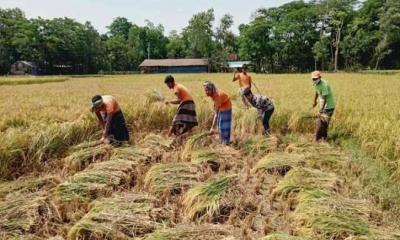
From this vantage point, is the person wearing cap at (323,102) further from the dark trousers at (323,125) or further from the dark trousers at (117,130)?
A: the dark trousers at (117,130)

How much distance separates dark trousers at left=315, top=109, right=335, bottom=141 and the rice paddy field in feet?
0.60

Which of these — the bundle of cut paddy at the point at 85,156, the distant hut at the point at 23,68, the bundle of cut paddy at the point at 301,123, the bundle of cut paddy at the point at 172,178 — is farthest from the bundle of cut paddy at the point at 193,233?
the distant hut at the point at 23,68

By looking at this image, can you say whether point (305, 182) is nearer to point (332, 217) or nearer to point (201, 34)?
point (332, 217)

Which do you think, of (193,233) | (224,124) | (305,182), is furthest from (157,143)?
(193,233)

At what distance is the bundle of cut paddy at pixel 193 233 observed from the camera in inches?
127

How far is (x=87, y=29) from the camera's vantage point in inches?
2156

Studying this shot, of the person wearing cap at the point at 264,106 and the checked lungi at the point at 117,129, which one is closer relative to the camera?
the checked lungi at the point at 117,129

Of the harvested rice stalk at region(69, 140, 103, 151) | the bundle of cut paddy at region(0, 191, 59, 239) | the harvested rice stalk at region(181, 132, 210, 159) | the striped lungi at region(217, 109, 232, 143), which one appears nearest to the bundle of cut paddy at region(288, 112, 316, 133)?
the striped lungi at region(217, 109, 232, 143)

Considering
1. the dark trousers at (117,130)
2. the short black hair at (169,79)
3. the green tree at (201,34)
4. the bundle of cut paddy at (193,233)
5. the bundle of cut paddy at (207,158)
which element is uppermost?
the green tree at (201,34)

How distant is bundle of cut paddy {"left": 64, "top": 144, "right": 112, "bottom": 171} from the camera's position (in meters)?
5.50

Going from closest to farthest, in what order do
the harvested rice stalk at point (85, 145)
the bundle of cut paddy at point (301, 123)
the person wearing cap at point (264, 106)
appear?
the harvested rice stalk at point (85, 145) < the person wearing cap at point (264, 106) < the bundle of cut paddy at point (301, 123)

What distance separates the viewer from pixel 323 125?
22.3 feet

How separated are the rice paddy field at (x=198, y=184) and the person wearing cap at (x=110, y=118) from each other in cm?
25

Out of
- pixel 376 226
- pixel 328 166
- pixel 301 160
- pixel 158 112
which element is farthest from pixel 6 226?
pixel 158 112
